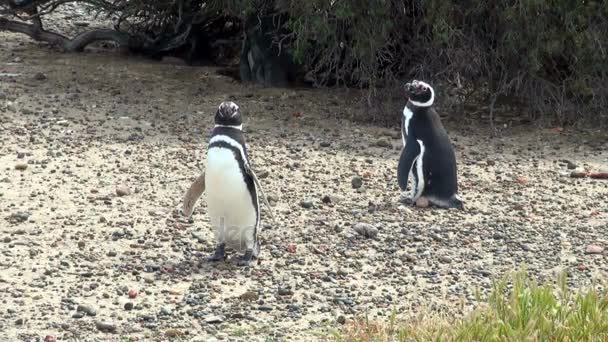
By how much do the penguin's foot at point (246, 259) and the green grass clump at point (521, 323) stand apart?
132 cm

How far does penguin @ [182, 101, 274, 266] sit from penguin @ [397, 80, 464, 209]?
1366mm

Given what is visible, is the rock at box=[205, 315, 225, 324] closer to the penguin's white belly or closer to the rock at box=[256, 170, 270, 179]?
the penguin's white belly

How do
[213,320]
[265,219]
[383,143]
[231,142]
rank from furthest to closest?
[383,143] → [265,219] → [231,142] → [213,320]

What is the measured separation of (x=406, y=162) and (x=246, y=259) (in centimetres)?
150

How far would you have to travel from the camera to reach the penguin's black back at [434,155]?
6.77 m

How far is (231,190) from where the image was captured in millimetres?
5617

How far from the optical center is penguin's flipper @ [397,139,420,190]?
6.80 m

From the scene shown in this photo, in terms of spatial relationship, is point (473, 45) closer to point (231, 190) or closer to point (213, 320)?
point (231, 190)

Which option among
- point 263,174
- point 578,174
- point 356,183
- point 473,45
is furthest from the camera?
point 473,45

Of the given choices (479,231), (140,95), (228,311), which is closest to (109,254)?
(228,311)

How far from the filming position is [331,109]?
943 cm

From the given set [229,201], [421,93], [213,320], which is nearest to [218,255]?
[229,201]

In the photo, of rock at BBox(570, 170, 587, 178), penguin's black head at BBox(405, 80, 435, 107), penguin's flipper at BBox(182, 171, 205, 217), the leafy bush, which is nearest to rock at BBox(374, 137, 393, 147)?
the leafy bush

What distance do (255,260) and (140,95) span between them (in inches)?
160
